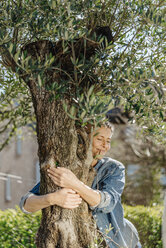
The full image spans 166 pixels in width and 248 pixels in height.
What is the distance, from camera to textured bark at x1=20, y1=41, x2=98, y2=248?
10.2ft

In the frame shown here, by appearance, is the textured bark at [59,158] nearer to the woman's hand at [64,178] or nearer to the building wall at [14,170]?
the woman's hand at [64,178]

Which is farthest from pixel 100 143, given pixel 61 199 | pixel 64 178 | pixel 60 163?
pixel 61 199

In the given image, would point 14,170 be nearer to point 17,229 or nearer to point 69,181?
point 17,229

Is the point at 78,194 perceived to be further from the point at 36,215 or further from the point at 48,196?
the point at 36,215

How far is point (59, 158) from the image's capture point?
315 centimetres

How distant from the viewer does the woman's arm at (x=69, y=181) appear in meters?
3.04

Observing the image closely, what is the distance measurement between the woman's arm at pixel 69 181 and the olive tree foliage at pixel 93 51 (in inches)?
18.7

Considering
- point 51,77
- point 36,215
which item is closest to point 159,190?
point 36,215

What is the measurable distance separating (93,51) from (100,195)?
1271 mm

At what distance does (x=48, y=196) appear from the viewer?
3021 millimetres

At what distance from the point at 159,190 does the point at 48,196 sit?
11.6 metres

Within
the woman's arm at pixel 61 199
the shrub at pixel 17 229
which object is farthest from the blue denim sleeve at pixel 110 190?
the shrub at pixel 17 229

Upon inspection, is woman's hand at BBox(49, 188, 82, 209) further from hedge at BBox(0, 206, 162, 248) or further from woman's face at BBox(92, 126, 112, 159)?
hedge at BBox(0, 206, 162, 248)

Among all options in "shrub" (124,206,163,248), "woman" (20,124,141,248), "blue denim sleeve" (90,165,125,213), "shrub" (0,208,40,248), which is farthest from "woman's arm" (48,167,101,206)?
"shrub" (124,206,163,248)
